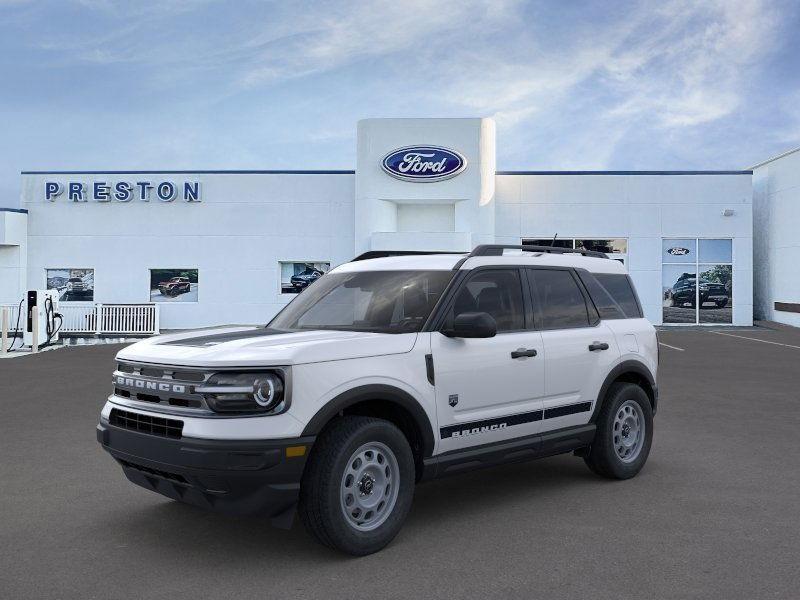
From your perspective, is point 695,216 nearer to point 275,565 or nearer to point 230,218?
point 230,218

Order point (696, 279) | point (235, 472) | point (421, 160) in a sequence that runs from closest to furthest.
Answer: point (235, 472), point (421, 160), point (696, 279)

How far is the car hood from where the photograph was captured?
177 inches

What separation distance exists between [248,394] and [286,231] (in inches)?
1037

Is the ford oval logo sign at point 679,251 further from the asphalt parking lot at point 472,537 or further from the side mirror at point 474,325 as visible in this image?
the side mirror at point 474,325

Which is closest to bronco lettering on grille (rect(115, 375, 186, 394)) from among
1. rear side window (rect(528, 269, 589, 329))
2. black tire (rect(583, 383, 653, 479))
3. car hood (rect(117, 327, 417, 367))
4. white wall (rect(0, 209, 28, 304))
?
car hood (rect(117, 327, 417, 367))

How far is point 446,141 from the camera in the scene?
2900 cm

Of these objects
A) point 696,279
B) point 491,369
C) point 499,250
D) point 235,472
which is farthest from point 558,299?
point 696,279

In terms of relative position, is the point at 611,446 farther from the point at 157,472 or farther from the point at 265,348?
the point at 157,472

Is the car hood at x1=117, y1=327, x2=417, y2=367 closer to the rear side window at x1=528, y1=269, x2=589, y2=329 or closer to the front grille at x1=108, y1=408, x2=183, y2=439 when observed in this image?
the front grille at x1=108, y1=408, x2=183, y2=439

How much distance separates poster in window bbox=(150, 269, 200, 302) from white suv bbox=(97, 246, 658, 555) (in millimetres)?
25013

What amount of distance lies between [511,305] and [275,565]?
8.53 ft

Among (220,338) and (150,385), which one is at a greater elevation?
(220,338)

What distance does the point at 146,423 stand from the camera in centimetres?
479

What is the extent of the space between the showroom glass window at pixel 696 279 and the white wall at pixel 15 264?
25.0 metres
